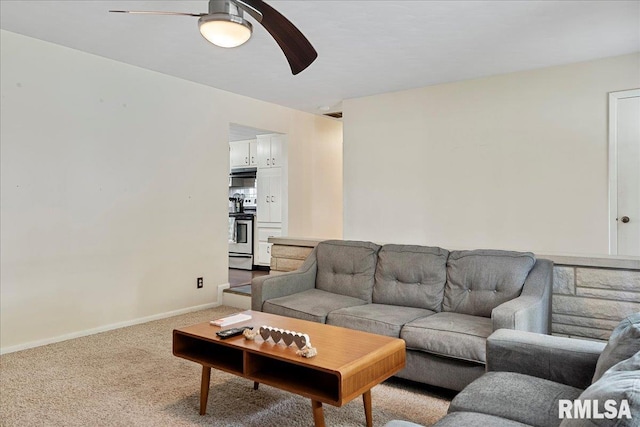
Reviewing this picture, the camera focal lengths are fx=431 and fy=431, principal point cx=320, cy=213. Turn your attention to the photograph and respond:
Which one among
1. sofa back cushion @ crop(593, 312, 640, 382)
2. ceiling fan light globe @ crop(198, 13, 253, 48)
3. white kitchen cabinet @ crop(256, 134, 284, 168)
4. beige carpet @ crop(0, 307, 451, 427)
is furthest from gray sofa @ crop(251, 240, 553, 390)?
white kitchen cabinet @ crop(256, 134, 284, 168)

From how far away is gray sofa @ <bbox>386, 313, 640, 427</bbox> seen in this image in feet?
3.41

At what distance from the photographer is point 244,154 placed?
7336mm

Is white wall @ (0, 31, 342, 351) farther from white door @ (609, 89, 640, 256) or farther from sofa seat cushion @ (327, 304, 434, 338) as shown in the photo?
white door @ (609, 89, 640, 256)

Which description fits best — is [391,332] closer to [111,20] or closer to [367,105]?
[111,20]

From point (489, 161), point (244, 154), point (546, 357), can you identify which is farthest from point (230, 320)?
point (244, 154)

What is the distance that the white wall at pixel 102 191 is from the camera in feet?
11.3

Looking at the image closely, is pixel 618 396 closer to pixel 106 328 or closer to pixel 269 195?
pixel 106 328

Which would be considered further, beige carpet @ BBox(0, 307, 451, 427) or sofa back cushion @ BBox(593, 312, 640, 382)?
beige carpet @ BBox(0, 307, 451, 427)

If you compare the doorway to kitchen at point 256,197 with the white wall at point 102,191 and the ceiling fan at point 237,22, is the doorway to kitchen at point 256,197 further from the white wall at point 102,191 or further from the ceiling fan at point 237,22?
the ceiling fan at point 237,22

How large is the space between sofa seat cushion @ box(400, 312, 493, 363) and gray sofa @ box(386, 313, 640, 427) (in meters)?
0.36

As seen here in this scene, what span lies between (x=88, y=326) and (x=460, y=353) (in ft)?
10.5

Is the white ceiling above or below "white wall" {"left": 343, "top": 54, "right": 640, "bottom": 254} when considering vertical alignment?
above

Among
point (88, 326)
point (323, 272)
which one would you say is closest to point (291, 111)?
point (323, 272)

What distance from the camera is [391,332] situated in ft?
8.75
